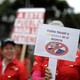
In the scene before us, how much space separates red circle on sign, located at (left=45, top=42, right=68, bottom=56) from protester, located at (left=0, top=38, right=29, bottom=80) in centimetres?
114

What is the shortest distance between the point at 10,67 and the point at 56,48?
4.51ft

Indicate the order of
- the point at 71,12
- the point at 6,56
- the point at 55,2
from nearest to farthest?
1. the point at 6,56
2. the point at 71,12
3. the point at 55,2

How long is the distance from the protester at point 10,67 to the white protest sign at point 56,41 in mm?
1135

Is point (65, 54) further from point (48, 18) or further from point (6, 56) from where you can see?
point (48, 18)

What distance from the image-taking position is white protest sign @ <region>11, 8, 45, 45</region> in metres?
13.6

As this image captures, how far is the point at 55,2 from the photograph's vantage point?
4172 centimetres

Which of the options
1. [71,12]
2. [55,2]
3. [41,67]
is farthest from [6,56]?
[55,2]

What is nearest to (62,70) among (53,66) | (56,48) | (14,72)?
(53,66)

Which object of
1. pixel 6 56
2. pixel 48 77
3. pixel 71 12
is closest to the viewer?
pixel 48 77

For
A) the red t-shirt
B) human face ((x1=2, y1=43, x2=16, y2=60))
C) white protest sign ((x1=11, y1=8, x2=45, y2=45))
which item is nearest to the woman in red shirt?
the red t-shirt

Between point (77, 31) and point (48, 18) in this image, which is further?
point (48, 18)

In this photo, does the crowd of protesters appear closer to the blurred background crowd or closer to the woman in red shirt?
the woman in red shirt

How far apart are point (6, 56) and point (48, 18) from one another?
2989 centimetres

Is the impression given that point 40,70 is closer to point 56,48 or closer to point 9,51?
point 56,48
